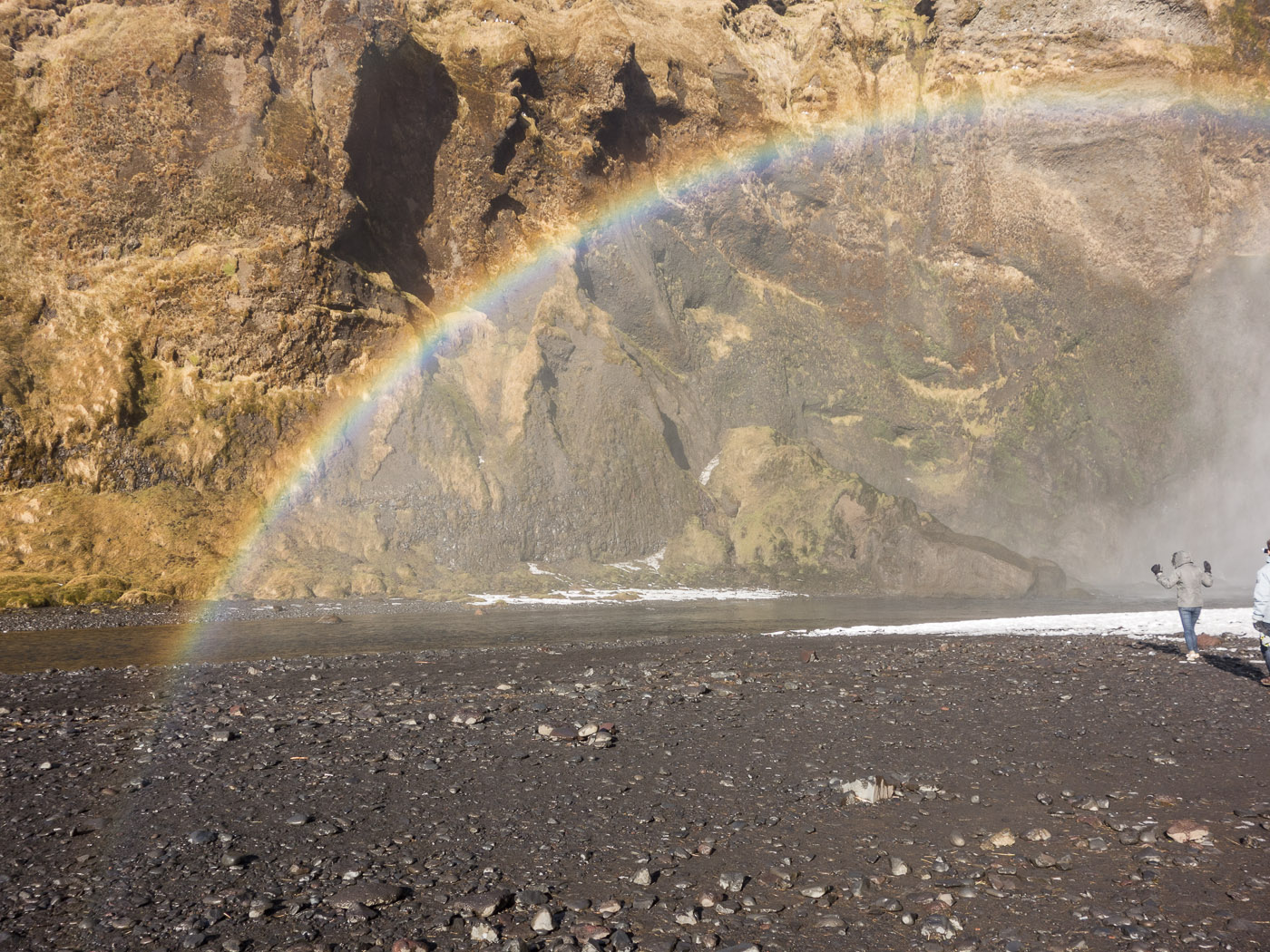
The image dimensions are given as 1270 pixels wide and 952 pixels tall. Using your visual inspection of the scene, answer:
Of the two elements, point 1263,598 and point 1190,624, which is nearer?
point 1263,598

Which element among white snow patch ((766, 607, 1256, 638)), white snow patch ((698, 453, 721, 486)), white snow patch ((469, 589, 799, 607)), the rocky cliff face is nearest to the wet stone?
white snow patch ((766, 607, 1256, 638))

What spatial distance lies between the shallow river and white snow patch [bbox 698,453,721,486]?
1328 cm

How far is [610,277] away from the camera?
48812 mm

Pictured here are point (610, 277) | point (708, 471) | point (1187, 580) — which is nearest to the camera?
point (1187, 580)

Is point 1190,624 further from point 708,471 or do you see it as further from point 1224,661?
point 708,471

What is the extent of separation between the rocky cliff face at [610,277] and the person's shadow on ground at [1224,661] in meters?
21.3

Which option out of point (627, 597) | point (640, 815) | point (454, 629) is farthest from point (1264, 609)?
point (627, 597)

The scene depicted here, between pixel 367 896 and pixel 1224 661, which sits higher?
pixel 367 896

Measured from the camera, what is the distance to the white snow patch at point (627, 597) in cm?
3130

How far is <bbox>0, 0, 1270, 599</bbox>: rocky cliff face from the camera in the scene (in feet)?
117

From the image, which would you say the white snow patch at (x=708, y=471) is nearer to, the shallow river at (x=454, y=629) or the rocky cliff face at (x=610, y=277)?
the rocky cliff face at (x=610, y=277)

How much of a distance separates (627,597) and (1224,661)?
21572mm

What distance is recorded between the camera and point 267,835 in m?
6.64

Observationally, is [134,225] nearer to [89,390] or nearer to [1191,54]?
[89,390]
